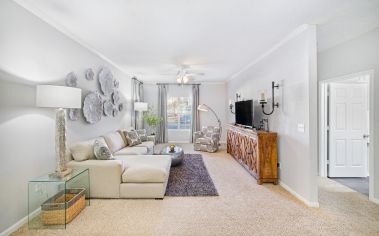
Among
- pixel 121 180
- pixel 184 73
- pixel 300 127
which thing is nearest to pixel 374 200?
pixel 300 127

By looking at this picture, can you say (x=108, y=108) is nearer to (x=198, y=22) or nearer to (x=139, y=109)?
(x=139, y=109)

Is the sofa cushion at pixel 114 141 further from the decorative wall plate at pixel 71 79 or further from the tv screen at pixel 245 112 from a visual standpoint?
the tv screen at pixel 245 112

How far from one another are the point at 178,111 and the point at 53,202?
5964mm

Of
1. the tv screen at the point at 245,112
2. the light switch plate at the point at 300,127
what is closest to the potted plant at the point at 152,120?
the tv screen at the point at 245,112

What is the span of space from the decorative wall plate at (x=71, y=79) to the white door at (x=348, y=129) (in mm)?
5114

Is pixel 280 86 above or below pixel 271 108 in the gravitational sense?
above

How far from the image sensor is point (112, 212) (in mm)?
2559

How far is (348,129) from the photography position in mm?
3932

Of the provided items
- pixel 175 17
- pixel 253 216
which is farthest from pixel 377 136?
pixel 175 17

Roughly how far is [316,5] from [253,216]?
9.07ft

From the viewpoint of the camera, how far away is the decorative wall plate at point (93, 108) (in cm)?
375

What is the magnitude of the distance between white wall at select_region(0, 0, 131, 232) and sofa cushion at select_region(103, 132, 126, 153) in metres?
1.39

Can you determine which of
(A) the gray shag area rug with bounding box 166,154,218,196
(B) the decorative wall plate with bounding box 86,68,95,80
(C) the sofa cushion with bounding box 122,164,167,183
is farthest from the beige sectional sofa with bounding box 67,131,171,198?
(B) the decorative wall plate with bounding box 86,68,95,80

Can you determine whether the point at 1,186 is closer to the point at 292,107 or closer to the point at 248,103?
the point at 292,107
